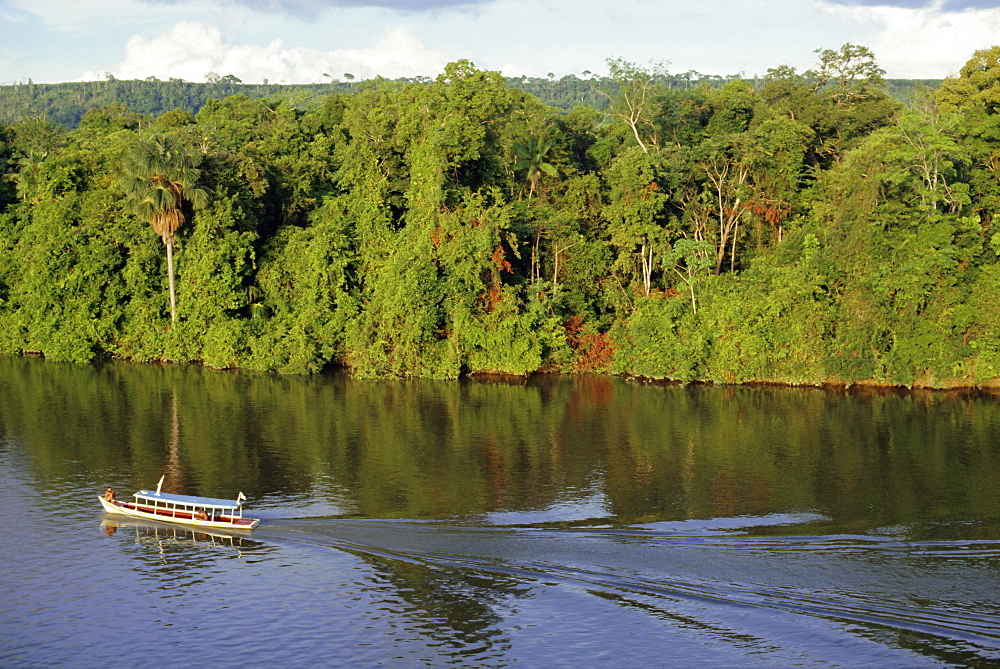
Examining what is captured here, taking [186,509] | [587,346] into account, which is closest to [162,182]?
[587,346]

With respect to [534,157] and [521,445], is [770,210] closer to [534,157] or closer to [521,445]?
[534,157]

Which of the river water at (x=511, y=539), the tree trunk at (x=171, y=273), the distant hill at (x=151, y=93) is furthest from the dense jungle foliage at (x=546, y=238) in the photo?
the distant hill at (x=151, y=93)

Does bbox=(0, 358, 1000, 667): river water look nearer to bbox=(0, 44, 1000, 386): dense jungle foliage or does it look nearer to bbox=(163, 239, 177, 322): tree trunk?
bbox=(0, 44, 1000, 386): dense jungle foliage

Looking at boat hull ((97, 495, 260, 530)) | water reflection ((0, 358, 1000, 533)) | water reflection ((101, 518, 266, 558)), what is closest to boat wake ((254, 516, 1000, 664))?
water reflection ((101, 518, 266, 558))

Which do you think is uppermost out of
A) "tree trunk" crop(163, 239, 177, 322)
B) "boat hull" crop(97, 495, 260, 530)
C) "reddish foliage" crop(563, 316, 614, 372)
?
"tree trunk" crop(163, 239, 177, 322)

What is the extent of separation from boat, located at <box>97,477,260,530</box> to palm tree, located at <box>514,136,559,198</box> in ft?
105

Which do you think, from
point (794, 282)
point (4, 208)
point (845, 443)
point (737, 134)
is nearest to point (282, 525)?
point (845, 443)

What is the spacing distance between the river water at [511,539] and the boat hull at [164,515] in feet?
1.12

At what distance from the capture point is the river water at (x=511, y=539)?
22.5m

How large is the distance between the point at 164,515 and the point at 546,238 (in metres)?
30.3

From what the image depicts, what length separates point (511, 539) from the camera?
27422 mm

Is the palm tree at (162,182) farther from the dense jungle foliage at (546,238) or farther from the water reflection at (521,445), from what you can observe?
the water reflection at (521,445)

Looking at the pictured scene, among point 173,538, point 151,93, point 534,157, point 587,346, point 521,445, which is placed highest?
point 151,93

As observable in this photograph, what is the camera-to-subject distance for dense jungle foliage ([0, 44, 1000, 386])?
48.8 m
